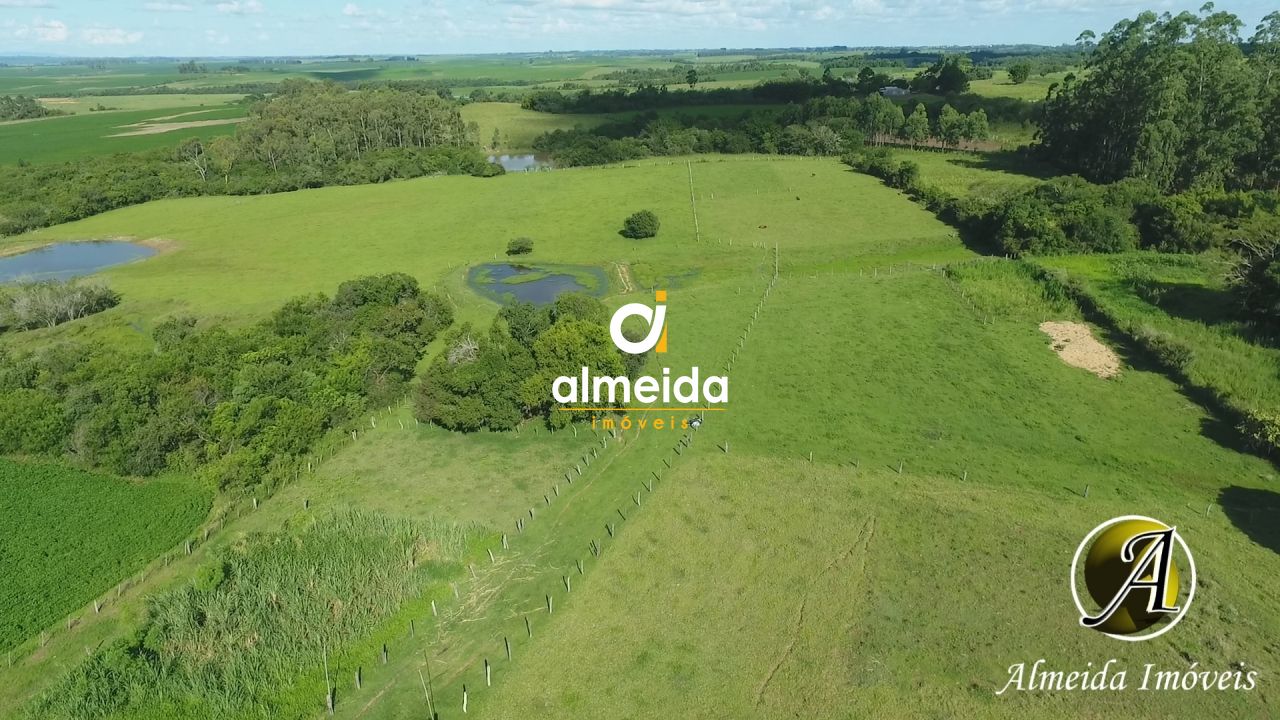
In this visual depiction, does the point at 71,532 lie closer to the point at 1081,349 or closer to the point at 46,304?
the point at 46,304

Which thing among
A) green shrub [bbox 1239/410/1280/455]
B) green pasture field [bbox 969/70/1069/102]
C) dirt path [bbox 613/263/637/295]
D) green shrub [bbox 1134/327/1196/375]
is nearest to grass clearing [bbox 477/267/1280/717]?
green shrub [bbox 1239/410/1280/455]

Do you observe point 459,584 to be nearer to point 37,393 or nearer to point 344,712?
point 344,712

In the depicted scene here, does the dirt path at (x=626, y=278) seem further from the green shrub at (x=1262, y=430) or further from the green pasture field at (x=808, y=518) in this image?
the green shrub at (x=1262, y=430)

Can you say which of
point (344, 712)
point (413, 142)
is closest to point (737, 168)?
point (413, 142)

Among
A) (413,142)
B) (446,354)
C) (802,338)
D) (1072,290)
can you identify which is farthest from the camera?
(413,142)

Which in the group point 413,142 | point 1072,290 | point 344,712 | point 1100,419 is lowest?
point 344,712

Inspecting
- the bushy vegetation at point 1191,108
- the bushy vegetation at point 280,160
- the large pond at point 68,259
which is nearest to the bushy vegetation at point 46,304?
the large pond at point 68,259

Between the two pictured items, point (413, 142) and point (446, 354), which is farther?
point (413, 142)
